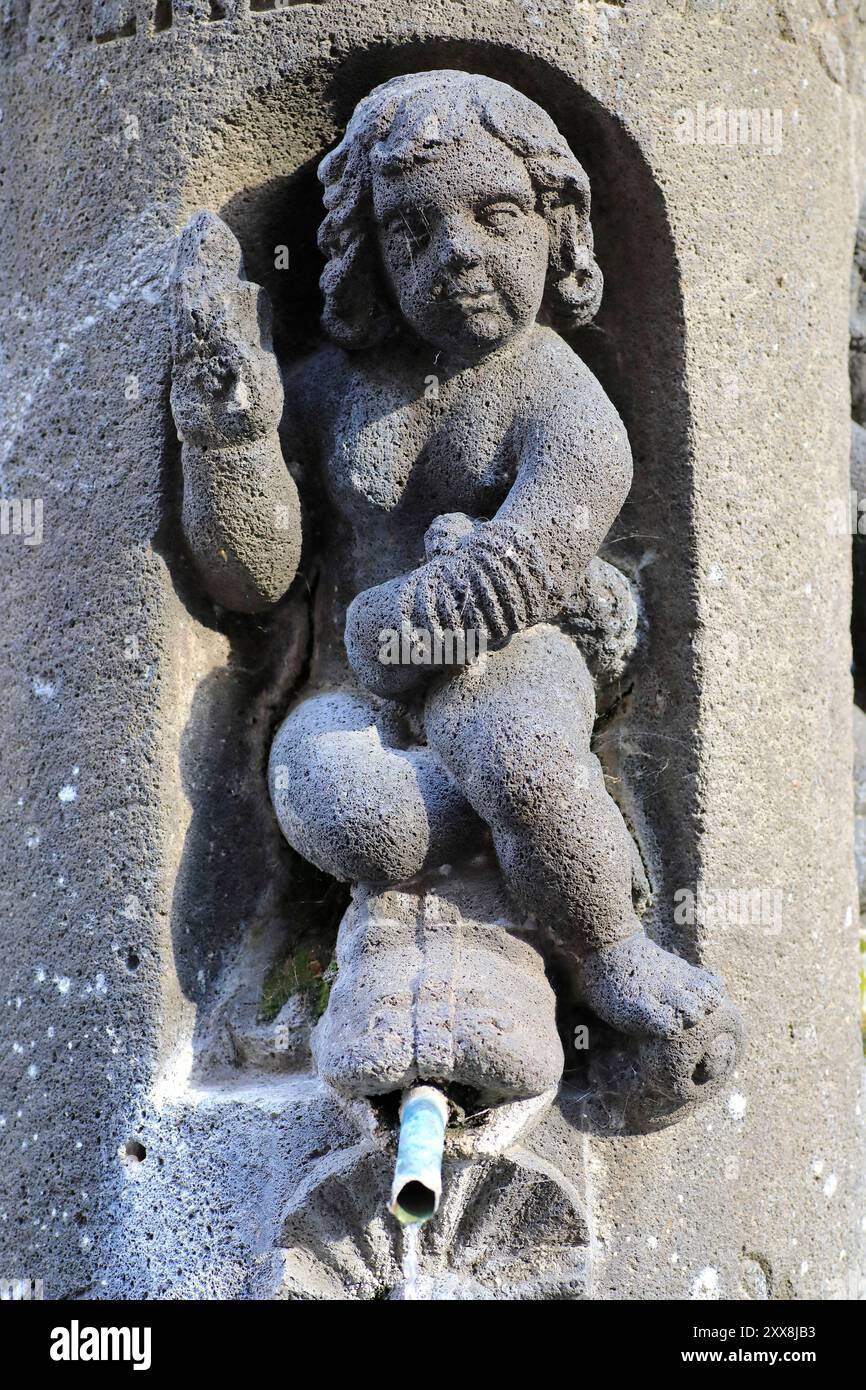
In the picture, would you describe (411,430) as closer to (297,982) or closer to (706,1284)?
(297,982)

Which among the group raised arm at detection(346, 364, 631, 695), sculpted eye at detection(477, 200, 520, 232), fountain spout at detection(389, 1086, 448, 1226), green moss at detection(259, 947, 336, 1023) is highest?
sculpted eye at detection(477, 200, 520, 232)

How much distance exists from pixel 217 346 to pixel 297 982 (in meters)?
1.05

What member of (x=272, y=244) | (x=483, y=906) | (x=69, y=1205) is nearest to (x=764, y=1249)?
(x=483, y=906)

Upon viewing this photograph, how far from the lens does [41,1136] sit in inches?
115

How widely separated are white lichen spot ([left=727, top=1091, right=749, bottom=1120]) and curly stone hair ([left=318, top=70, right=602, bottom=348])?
4.26 ft

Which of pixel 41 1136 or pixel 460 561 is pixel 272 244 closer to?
pixel 460 561

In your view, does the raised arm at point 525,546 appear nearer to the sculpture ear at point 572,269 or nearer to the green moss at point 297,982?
the sculpture ear at point 572,269

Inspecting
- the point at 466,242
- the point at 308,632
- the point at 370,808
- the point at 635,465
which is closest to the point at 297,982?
the point at 370,808

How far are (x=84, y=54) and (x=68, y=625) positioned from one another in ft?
3.34

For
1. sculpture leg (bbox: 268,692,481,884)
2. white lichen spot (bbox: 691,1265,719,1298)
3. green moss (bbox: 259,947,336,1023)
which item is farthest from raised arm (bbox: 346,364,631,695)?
white lichen spot (bbox: 691,1265,719,1298)

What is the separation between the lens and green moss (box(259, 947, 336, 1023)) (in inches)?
119

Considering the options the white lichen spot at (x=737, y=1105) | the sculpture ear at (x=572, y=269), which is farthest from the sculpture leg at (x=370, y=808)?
the sculpture ear at (x=572, y=269)

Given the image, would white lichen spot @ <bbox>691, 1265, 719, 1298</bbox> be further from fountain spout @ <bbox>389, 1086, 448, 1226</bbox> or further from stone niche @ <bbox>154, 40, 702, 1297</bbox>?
fountain spout @ <bbox>389, 1086, 448, 1226</bbox>

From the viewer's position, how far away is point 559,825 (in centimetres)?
269
